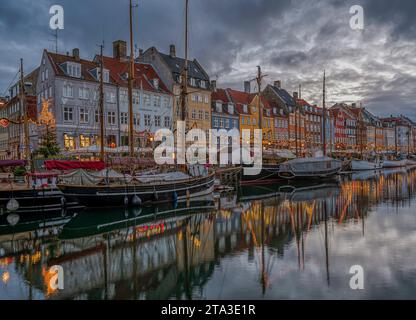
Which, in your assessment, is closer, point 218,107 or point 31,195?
point 31,195

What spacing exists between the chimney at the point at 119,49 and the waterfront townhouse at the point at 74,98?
23.3 feet

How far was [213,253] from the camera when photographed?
14633 millimetres

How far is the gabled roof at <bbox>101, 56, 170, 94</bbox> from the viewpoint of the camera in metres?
48.6

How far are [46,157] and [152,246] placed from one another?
70.7 feet

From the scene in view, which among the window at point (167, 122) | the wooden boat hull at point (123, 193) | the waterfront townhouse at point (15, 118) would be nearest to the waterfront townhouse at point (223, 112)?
the window at point (167, 122)

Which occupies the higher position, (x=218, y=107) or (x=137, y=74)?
(x=137, y=74)

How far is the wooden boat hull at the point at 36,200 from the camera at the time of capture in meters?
25.3

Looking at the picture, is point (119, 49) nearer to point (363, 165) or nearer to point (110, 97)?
point (110, 97)

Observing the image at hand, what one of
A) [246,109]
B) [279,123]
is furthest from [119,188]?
[279,123]

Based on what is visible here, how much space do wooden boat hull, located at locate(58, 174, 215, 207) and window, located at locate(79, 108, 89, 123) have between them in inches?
817

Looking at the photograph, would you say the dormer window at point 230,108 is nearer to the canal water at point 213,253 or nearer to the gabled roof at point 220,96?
the gabled roof at point 220,96

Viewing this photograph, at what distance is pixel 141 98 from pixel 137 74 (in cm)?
412
